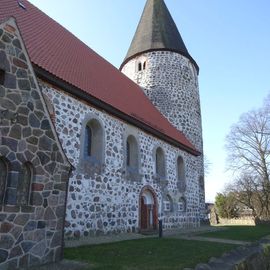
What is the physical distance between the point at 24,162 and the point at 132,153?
8734 mm

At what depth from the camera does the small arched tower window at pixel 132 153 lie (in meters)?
14.0

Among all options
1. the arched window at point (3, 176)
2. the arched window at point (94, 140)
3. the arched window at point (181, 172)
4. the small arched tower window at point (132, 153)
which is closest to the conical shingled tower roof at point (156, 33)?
the arched window at point (181, 172)

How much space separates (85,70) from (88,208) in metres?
6.18

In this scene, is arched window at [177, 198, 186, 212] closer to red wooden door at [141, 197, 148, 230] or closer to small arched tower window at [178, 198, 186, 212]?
small arched tower window at [178, 198, 186, 212]

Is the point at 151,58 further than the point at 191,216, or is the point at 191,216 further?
the point at 151,58

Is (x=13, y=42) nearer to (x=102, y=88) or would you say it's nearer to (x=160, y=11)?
(x=102, y=88)

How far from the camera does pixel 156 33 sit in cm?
2400

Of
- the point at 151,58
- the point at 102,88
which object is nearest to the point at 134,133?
the point at 102,88

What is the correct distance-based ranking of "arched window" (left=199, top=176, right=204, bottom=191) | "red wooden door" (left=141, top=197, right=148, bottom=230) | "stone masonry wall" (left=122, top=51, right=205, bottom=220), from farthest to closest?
"arched window" (left=199, top=176, right=204, bottom=191)
"stone masonry wall" (left=122, top=51, right=205, bottom=220)
"red wooden door" (left=141, top=197, right=148, bottom=230)

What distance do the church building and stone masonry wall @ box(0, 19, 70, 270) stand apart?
0.7 inches

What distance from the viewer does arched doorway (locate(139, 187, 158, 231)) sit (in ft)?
46.1

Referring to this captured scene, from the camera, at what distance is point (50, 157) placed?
20.5ft

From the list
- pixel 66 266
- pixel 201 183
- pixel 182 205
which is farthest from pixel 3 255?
pixel 201 183

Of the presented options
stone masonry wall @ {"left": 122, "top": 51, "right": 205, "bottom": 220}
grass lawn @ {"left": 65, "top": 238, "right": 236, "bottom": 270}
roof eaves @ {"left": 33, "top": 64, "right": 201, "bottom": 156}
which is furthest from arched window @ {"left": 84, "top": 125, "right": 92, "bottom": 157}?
stone masonry wall @ {"left": 122, "top": 51, "right": 205, "bottom": 220}
